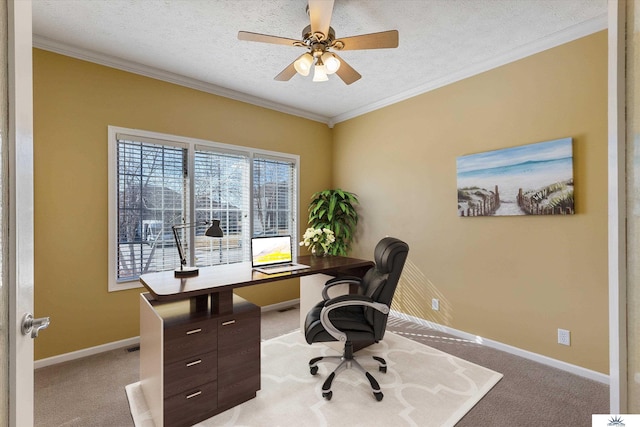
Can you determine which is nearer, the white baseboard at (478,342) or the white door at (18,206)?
the white door at (18,206)

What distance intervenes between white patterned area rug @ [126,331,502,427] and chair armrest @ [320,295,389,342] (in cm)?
46

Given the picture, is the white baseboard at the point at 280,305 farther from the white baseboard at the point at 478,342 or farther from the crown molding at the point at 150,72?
the crown molding at the point at 150,72

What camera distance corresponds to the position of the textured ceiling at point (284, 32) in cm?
216

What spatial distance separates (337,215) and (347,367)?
7.83ft

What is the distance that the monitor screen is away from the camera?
253 cm

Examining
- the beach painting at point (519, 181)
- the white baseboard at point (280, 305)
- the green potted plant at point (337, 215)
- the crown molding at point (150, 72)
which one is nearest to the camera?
the beach painting at point (519, 181)

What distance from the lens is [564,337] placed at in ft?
8.21

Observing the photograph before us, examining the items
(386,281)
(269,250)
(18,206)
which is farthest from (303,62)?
(18,206)

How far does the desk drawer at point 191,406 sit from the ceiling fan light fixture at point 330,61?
2.33 m

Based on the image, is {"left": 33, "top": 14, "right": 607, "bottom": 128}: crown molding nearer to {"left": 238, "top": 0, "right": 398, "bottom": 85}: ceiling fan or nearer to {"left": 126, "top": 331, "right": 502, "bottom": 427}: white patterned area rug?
{"left": 238, "top": 0, "right": 398, "bottom": 85}: ceiling fan

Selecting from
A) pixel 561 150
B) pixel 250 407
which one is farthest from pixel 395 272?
pixel 561 150

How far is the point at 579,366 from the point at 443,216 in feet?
5.62

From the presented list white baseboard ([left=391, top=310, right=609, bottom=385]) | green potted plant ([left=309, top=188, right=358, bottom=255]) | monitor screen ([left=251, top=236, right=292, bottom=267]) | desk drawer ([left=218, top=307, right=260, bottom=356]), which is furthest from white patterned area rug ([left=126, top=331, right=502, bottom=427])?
green potted plant ([left=309, top=188, right=358, bottom=255])

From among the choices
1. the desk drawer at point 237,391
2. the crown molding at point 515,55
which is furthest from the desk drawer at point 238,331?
the crown molding at point 515,55
